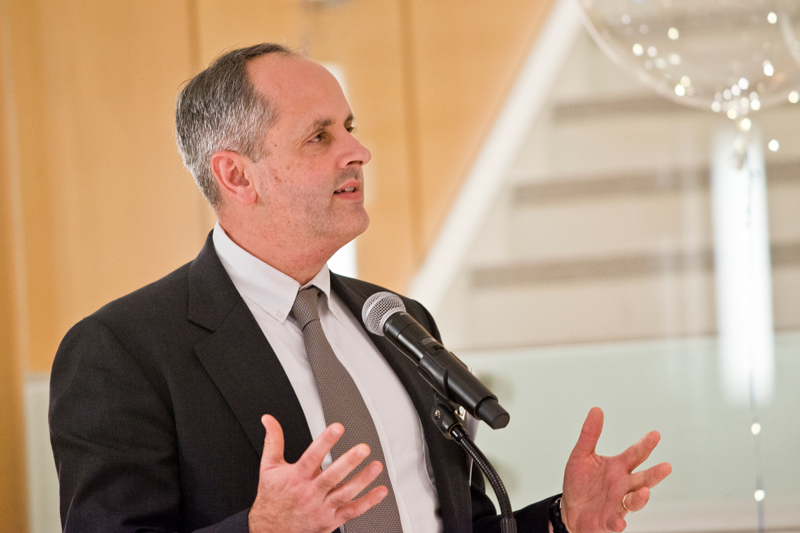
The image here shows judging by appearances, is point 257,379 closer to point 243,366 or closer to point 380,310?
point 243,366

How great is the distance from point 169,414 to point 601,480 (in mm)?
663

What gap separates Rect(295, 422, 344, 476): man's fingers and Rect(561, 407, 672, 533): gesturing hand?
0.49m

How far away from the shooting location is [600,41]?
202cm

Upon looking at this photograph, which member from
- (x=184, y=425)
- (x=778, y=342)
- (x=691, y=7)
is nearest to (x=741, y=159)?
(x=778, y=342)

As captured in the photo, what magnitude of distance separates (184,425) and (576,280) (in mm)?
1940

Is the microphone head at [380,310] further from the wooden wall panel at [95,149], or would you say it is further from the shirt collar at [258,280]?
the wooden wall panel at [95,149]

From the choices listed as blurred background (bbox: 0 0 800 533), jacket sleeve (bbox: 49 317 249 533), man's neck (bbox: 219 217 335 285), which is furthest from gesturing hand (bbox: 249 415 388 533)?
blurred background (bbox: 0 0 800 533)

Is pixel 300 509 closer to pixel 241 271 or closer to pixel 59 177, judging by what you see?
pixel 241 271

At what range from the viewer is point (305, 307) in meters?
1.27

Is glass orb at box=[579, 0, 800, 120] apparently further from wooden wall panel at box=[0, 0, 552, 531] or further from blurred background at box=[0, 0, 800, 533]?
wooden wall panel at box=[0, 0, 552, 531]

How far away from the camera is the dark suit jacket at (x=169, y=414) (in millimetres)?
995

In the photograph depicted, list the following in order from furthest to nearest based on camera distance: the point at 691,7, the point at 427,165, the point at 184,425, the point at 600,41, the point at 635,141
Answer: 1. the point at 427,165
2. the point at 635,141
3. the point at 600,41
4. the point at 691,7
5. the point at 184,425

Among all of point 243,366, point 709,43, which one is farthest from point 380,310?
point 709,43

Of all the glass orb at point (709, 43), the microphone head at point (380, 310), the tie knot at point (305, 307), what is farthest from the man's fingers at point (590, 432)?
the glass orb at point (709, 43)
